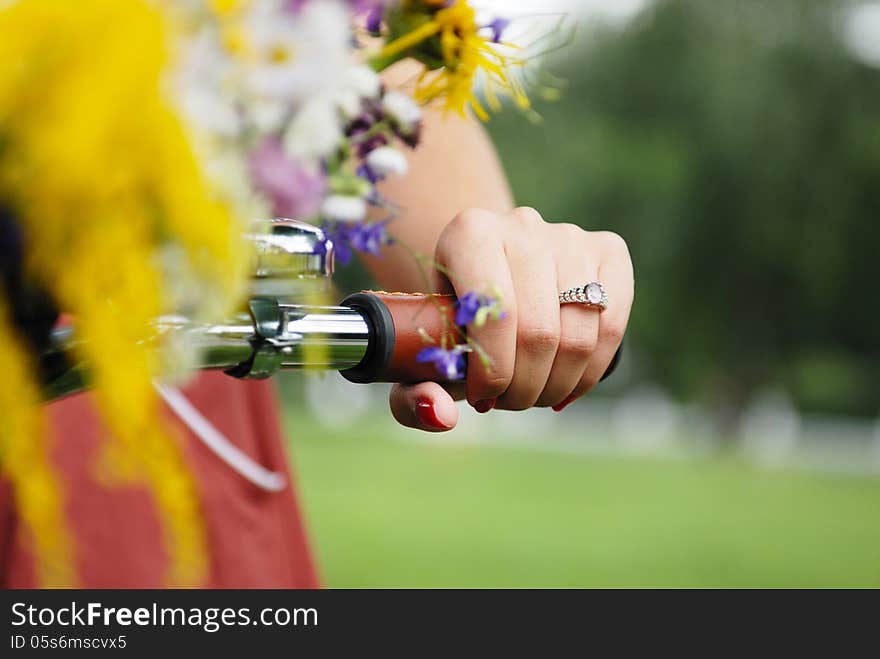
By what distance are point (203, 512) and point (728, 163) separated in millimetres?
17806

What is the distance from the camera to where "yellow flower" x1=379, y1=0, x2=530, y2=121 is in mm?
885

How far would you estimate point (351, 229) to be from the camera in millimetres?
1072

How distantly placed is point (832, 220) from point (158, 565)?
701 inches

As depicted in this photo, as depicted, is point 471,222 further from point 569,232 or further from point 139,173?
point 139,173

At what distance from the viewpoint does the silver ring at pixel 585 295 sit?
1.18m

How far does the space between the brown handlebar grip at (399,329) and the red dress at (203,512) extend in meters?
1.00

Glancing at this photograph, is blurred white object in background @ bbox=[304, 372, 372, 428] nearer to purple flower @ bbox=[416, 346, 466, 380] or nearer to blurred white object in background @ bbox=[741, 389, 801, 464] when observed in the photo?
blurred white object in background @ bbox=[741, 389, 801, 464]

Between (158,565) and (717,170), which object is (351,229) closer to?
(158,565)

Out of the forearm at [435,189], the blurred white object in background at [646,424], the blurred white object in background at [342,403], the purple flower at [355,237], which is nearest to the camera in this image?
the purple flower at [355,237]

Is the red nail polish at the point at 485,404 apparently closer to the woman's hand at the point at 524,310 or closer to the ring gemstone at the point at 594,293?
the woman's hand at the point at 524,310

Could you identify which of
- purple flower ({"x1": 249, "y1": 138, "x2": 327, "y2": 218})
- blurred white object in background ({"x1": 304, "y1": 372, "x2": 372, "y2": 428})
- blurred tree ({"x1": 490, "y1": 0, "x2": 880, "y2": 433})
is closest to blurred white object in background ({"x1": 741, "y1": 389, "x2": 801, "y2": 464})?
blurred tree ({"x1": 490, "y1": 0, "x2": 880, "y2": 433})

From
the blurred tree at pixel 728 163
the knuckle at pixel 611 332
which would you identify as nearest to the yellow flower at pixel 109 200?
the knuckle at pixel 611 332

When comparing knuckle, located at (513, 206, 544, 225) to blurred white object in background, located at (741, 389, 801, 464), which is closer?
knuckle, located at (513, 206, 544, 225)

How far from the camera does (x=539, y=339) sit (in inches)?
45.3
